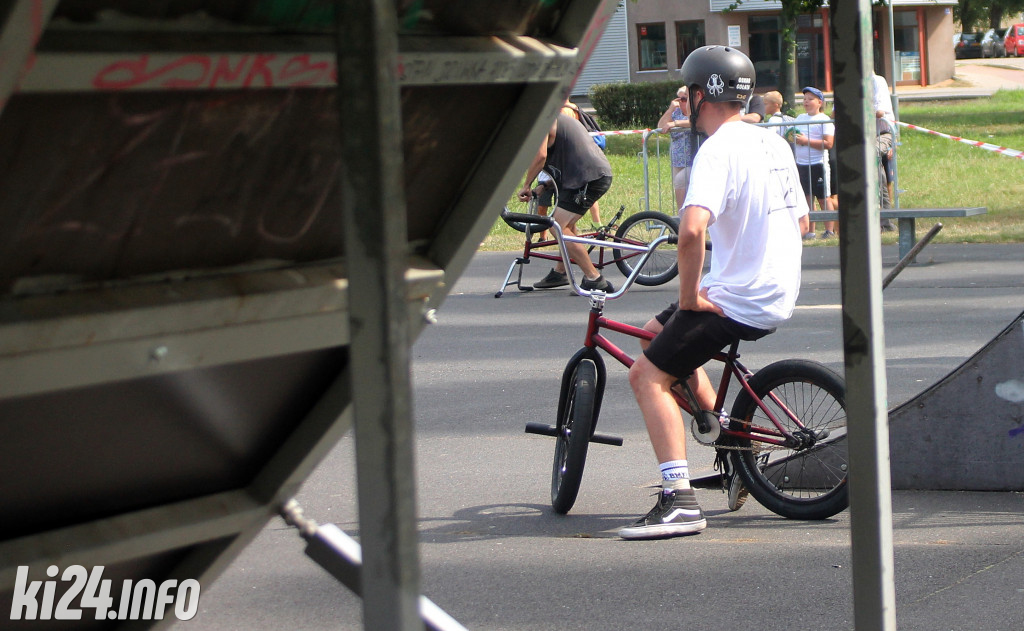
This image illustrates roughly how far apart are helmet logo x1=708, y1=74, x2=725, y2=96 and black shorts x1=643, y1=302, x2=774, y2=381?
35.9 inches

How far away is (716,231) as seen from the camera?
16.1 feet

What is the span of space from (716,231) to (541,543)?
1.52 m

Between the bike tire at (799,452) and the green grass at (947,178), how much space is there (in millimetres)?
9765

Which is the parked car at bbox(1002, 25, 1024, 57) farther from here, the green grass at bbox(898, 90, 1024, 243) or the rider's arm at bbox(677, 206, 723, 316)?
the rider's arm at bbox(677, 206, 723, 316)

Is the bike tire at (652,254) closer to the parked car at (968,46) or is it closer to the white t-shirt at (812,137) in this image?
the white t-shirt at (812,137)

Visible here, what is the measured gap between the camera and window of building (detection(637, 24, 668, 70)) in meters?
50.1

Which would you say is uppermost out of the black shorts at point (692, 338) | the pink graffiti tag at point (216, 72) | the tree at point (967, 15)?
the tree at point (967, 15)

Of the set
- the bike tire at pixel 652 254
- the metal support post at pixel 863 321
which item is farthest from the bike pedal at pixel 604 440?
the bike tire at pixel 652 254

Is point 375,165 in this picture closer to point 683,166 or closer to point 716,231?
point 716,231

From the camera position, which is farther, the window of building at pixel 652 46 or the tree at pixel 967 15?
the tree at pixel 967 15

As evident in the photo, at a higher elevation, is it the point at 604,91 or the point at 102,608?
the point at 604,91

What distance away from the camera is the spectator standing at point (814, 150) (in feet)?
48.3

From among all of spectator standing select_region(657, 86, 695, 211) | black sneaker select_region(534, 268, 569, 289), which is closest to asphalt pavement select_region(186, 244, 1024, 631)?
black sneaker select_region(534, 268, 569, 289)

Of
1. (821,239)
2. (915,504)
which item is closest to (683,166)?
(821,239)
